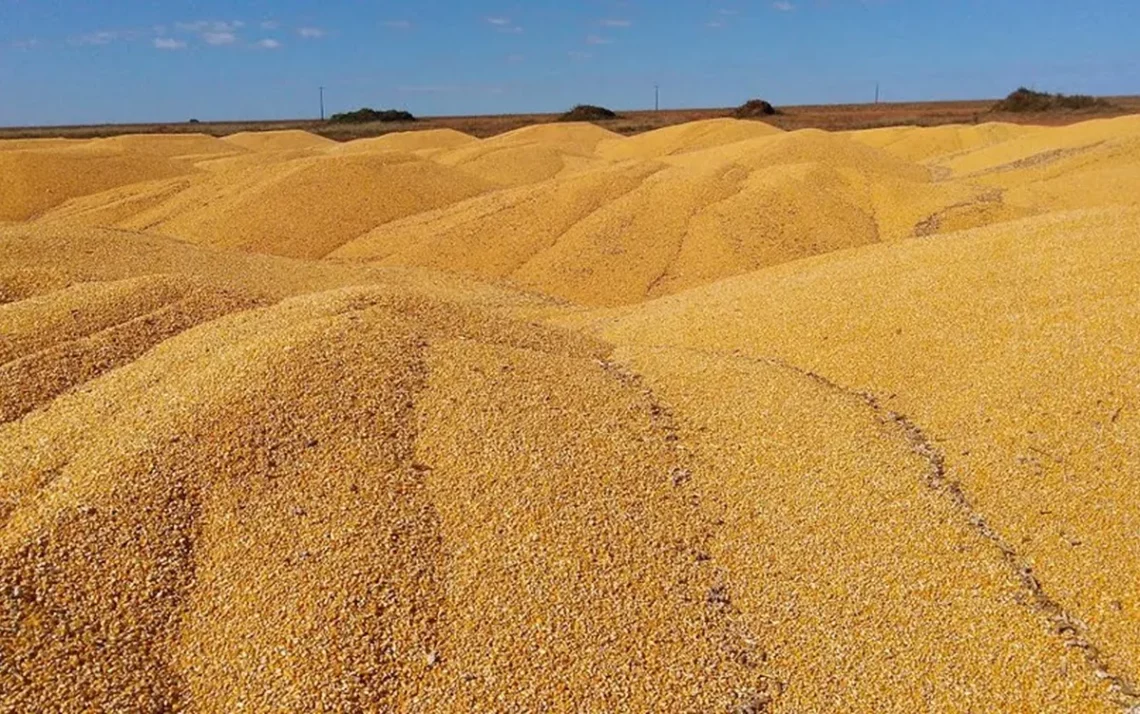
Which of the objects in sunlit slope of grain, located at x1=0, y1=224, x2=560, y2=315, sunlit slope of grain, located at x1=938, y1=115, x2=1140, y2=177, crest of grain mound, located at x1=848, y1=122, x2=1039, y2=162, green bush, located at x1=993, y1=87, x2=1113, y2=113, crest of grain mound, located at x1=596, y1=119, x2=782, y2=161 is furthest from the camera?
green bush, located at x1=993, y1=87, x2=1113, y2=113

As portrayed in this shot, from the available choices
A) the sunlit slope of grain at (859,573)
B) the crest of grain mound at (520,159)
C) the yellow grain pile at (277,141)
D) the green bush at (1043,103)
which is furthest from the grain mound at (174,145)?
the green bush at (1043,103)

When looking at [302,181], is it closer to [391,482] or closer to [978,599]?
[391,482]

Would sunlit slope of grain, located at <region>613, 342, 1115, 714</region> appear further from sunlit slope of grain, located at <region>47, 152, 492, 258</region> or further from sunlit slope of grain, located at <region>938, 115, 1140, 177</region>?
sunlit slope of grain, located at <region>938, 115, 1140, 177</region>

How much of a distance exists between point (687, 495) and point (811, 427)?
1.07 m

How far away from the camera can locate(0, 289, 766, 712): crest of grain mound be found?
9.61 ft

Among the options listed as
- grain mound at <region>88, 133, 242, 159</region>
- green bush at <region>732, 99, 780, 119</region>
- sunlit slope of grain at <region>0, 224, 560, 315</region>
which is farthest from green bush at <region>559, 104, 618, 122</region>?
sunlit slope of grain at <region>0, 224, 560, 315</region>

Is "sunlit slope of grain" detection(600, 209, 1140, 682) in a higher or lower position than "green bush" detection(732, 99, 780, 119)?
lower

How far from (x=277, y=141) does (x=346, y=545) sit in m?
27.4

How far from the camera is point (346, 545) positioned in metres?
3.48

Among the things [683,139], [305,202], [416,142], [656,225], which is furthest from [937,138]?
[305,202]

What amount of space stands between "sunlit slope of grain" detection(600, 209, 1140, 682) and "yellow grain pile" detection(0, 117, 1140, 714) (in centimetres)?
3

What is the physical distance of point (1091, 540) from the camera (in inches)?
154

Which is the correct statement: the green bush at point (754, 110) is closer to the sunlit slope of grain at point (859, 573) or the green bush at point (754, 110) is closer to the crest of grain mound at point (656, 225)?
the crest of grain mound at point (656, 225)

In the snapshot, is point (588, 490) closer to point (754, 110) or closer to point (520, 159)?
point (520, 159)
